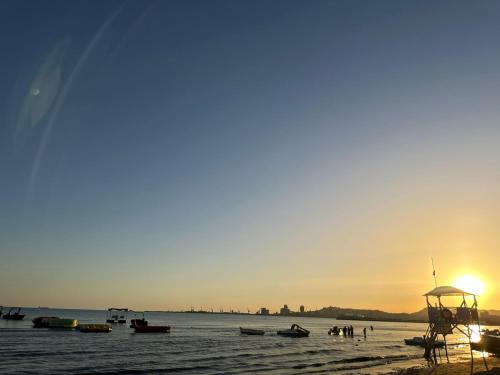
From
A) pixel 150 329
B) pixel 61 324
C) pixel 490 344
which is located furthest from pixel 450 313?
pixel 61 324

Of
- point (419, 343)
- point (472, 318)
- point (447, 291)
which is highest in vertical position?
point (447, 291)

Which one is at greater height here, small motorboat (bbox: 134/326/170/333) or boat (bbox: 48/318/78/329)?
boat (bbox: 48/318/78/329)

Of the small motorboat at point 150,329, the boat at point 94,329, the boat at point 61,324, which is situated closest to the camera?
the boat at point 94,329

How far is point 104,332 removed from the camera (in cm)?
9194

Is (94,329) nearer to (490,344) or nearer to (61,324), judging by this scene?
(61,324)

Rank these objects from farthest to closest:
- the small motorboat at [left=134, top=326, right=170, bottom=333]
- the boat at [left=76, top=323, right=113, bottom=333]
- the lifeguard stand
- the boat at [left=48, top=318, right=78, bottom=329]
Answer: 1. the boat at [left=48, top=318, right=78, bottom=329]
2. the small motorboat at [left=134, top=326, right=170, bottom=333]
3. the boat at [left=76, top=323, right=113, bottom=333]
4. the lifeguard stand

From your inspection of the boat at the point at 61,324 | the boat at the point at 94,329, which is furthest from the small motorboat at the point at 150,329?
the boat at the point at 61,324

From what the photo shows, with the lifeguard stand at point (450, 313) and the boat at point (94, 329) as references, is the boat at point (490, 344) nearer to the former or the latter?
the lifeguard stand at point (450, 313)

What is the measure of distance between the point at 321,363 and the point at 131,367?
22385mm

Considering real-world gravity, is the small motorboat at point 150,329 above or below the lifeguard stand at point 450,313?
below

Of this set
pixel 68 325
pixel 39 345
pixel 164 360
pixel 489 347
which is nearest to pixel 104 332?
pixel 68 325

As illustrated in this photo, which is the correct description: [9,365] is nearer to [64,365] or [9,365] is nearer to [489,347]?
[64,365]

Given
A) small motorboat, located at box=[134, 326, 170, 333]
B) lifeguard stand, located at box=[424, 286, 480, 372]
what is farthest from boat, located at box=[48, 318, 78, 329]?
lifeguard stand, located at box=[424, 286, 480, 372]

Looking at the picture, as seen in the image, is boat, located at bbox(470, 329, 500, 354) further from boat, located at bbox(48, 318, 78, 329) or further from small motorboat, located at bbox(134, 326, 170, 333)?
boat, located at bbox(48, 318, 78, 329)
